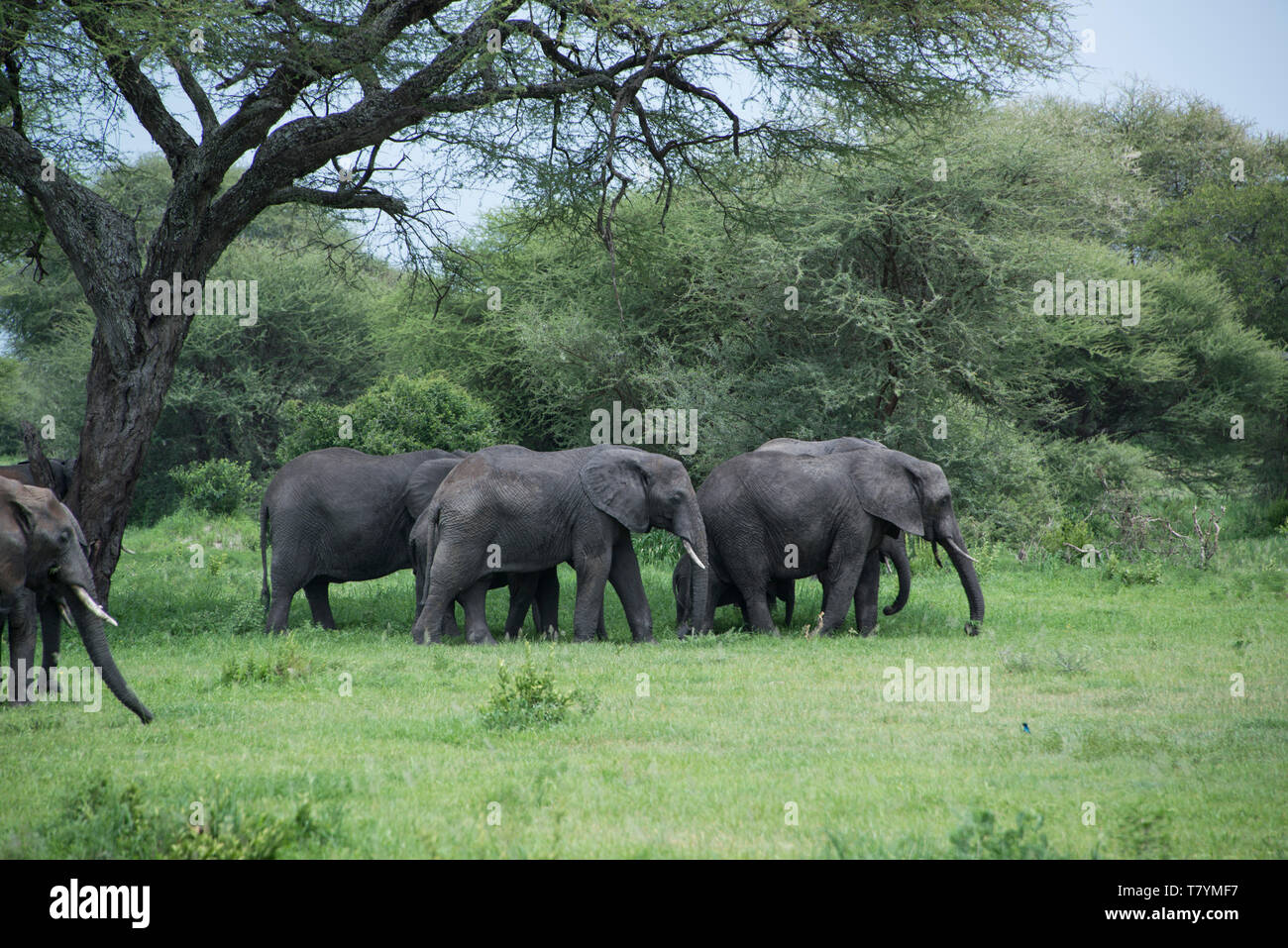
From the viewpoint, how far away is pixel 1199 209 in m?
36.1

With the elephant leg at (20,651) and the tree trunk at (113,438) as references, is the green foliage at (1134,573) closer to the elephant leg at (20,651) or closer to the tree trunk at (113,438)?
the tree trunk at (113,438)

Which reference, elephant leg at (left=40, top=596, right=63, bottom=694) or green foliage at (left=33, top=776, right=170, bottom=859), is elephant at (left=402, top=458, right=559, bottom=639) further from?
green foliage at (left=33, top=776, right=170, bottom=859)

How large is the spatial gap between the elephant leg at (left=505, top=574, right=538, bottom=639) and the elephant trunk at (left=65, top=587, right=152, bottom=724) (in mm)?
6162

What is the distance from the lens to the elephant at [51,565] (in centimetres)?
879

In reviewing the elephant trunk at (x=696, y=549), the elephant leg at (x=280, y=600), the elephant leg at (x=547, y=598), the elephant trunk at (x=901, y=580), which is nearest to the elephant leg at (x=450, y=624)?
the elephant leg at (x=547, y=598)

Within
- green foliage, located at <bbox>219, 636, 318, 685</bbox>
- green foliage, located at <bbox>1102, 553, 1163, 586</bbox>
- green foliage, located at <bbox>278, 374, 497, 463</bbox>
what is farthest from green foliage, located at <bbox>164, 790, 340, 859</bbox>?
green foliage, located at <bbox>278, 374, 497, 463</bbox>

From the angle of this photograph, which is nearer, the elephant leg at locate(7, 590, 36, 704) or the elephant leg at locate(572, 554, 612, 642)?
the elephant leg at locate(7, 590, 36, 704)

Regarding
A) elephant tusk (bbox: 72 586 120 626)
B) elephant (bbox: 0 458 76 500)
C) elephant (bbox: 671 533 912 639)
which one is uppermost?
elephant (bbox: 0 458 76 500)

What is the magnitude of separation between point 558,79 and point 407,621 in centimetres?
763

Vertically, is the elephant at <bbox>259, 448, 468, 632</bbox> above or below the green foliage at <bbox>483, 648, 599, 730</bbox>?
above

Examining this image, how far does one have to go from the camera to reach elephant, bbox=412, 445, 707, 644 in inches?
538

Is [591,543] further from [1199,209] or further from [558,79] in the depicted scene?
[1199,209]

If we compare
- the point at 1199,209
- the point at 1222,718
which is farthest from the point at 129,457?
the point at 1199,209

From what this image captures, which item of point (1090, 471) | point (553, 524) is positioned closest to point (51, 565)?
point (553, 524)
